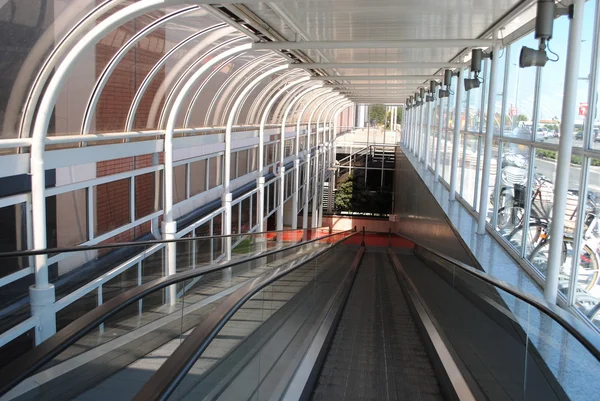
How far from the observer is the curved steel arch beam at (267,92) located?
1572 centimetres

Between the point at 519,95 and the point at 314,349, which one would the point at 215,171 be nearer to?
the point at 519,95

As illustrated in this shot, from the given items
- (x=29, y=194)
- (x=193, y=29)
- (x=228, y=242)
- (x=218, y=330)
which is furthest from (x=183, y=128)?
(x=218, y=330)

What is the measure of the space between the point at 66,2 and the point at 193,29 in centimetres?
269

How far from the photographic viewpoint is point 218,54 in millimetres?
10172

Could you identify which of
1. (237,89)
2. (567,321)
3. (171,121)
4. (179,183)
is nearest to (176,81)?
(171,121)

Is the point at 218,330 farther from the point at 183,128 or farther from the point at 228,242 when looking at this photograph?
the point at 183,128

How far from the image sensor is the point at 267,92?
17078 mm

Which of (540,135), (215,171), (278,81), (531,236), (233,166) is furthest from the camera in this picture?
(233,166)

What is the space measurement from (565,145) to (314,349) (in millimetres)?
2993

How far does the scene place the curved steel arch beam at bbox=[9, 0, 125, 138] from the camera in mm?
6238

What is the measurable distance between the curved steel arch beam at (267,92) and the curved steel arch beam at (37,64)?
883cm

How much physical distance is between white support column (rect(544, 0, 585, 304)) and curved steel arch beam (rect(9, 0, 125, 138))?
14.5 feet

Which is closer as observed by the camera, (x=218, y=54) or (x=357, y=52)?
(x=218, y=54)

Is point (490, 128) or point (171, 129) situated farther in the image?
point (171, 129)
